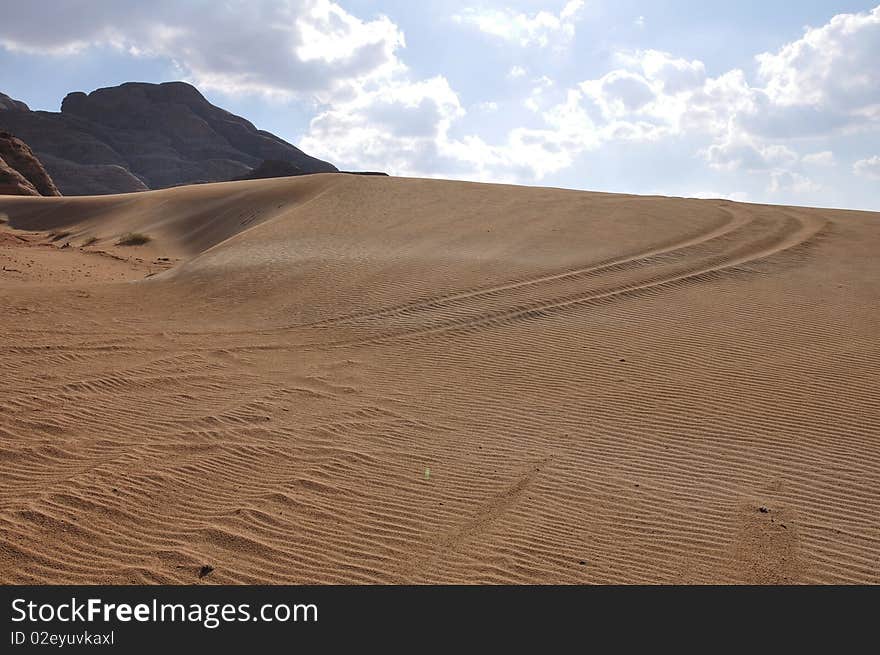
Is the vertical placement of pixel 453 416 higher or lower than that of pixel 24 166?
lower

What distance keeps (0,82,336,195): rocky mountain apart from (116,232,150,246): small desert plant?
51.4 meters

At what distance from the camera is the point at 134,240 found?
28922 mm

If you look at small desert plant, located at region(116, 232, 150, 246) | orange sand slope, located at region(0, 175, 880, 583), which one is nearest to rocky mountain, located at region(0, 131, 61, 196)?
small desert plant, located at region(116, 232, 150, 246)

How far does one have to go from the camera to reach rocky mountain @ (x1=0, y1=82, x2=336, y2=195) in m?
85.4

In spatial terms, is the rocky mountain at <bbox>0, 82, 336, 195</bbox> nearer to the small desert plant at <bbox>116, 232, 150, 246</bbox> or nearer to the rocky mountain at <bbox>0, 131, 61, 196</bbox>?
the rocky mountain at <bbox>0, 131, 61, 196</bbox>

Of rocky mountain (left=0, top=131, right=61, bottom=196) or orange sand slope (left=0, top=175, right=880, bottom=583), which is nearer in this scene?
orange sand slope (left=0, top=175, right=880, bottom=583)

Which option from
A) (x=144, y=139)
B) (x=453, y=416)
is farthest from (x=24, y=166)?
(x=453, y=416)

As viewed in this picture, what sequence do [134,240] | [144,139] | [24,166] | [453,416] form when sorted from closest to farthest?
1. [453,416]
2. [134,240]
3. [24,166]
4. [144,139]

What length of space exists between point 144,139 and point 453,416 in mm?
109171

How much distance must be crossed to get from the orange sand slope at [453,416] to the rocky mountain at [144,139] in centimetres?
7057

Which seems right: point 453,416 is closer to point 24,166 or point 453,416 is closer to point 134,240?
point 134,240
